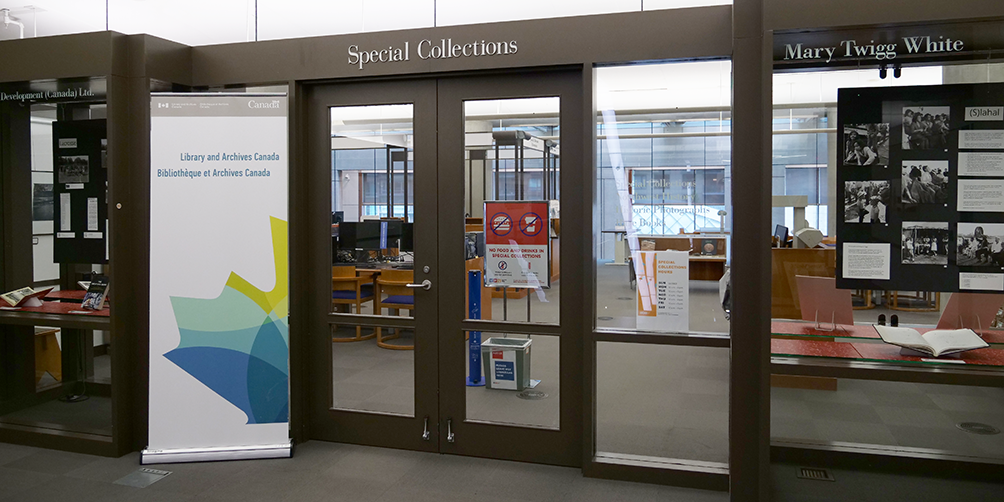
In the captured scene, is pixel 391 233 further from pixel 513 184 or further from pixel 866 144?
pixel 866 144

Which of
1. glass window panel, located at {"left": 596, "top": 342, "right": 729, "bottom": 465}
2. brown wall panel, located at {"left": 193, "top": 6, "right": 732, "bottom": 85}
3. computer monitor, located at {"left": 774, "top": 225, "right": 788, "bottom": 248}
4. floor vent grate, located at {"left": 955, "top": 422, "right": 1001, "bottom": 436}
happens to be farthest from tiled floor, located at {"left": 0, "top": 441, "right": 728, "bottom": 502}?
computer monitor, located at {"left": 774, "top": 225, "right": 788, "bottom": 248}

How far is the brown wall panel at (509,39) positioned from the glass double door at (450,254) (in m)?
0.15

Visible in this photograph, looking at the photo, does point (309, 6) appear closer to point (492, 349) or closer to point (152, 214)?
point (152, 214)

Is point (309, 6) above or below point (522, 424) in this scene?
above

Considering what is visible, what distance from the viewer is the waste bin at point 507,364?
4.71 m

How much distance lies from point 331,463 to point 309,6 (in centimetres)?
402

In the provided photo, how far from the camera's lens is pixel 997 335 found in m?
3.98

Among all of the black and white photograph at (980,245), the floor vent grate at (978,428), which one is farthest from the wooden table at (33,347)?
the floor vent grate at (978,428)

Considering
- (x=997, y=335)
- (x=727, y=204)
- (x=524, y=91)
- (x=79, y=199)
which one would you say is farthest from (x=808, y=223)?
(x=79, y=199)

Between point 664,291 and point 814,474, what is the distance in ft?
4.76

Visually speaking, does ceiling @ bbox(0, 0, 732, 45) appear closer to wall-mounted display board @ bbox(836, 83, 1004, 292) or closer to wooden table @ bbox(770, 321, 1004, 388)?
wall-mounted display board @ bbox(836, 83, 1004, 292)

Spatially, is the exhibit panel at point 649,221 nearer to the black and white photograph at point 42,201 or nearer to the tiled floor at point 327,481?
the tiled floor at point 327,481

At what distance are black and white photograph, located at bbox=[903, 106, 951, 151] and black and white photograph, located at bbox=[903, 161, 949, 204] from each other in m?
0.09

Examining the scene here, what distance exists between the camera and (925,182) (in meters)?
3.49
